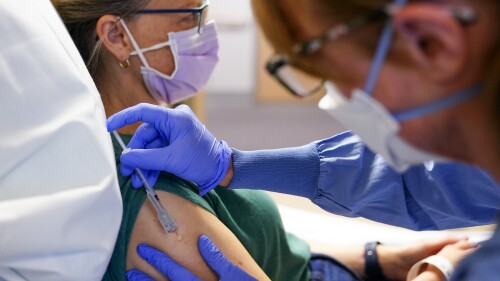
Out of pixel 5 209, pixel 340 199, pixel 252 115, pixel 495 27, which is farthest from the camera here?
pixel 252 115

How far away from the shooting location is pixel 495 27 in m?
0.78

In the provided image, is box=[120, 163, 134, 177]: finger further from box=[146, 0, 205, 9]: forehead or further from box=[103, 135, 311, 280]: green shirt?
box=[146, 0, 205, 9]: forehead

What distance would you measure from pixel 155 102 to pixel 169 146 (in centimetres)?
37

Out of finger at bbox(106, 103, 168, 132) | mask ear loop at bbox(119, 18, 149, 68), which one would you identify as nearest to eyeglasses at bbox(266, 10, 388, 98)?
finger at bbox(106, 103, 168, 132)

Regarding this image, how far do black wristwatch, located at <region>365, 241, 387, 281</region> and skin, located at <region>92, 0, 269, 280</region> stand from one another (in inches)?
21.3

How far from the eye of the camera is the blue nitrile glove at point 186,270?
1284 millimetres

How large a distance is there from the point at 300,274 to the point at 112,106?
24.8 inches

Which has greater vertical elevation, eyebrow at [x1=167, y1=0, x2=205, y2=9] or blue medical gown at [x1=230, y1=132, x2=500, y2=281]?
eyebrow at [x1=167, y1=0, x2=205, y2=9]

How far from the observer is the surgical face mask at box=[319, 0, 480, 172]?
0.82 meters

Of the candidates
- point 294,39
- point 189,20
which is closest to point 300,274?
point 189,20

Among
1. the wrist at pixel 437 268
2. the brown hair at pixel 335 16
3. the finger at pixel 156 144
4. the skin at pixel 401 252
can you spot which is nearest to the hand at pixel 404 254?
the skin at pixel 401 252

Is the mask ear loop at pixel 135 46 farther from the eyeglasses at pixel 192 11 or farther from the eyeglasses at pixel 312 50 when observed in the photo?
the eyeglasses at pixel 312 50

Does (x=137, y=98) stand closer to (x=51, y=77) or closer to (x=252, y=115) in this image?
(x=51, y=77)

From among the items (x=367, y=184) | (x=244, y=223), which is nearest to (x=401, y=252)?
(x=367, y=184)
